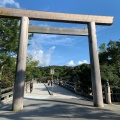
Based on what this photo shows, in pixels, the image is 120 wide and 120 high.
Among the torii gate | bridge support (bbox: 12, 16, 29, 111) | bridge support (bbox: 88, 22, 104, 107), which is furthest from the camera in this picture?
bridge support (bbox: 88, 22, 104, 107)

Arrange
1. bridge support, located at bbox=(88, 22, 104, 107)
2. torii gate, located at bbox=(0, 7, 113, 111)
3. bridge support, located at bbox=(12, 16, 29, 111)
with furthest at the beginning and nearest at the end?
bridge support, located at bbox=(88, 22, 104, 107) < torii gate, located at bbox=(0, 7, 113, 111) < bridge support, located at bbox=(12, 16, 29, 111)

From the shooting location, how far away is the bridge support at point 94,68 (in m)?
11.1

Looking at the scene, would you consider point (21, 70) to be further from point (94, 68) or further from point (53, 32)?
point (94, 68)

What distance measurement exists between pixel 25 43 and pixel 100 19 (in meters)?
5.00

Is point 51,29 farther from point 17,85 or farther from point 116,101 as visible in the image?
point 116,101

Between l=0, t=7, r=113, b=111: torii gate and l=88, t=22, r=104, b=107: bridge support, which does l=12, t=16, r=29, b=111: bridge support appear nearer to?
l=0, t=7, r=113, b=111: torii gate

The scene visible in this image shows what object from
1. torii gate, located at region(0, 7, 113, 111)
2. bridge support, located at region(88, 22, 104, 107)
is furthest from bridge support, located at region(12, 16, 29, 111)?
bridge support, located at region(88, 22, 104, 107)

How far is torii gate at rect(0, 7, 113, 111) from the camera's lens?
10.4 m

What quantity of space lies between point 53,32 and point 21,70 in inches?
129

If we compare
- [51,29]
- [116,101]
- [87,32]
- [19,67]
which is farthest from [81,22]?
[116,101]


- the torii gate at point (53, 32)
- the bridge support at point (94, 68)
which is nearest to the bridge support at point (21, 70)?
the torii gate at point (53, 32)

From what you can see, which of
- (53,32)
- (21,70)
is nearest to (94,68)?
(53,32)

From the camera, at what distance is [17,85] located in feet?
34.0

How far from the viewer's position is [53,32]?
1208 cm
